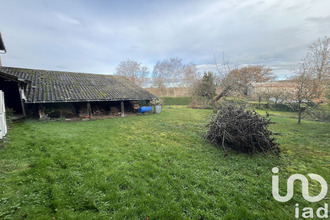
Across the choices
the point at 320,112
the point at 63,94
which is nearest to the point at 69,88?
the point at 63,94

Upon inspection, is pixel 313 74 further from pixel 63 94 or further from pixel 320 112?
pixel 63 94

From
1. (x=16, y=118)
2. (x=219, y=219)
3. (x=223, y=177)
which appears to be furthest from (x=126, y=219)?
(x=16, y=118)

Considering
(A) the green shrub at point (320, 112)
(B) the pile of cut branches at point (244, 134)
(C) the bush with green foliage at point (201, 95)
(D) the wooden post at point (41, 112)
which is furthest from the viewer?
(C) the bush with green foliage at point (201, 95)

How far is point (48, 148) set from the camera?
419 cm

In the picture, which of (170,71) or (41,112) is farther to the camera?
(170,71)

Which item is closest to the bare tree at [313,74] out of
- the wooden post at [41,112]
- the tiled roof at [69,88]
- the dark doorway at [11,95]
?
the tiled roof at [69,88]

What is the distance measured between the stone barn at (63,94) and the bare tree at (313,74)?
12.5 m

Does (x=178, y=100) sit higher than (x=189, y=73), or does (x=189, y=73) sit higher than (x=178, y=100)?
(x=189, y=73)

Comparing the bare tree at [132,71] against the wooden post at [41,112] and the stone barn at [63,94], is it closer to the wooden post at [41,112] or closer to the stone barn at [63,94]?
the stone barn at [63,94]

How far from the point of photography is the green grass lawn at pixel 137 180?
7.39 ft

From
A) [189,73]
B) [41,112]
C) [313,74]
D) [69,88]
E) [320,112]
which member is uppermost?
[189,73]

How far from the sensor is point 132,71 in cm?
2786

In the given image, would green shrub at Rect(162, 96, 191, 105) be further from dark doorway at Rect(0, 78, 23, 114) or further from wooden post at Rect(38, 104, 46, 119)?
dark doorway at Rect(0, 78, 23, 114)

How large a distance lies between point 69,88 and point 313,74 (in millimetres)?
21578
